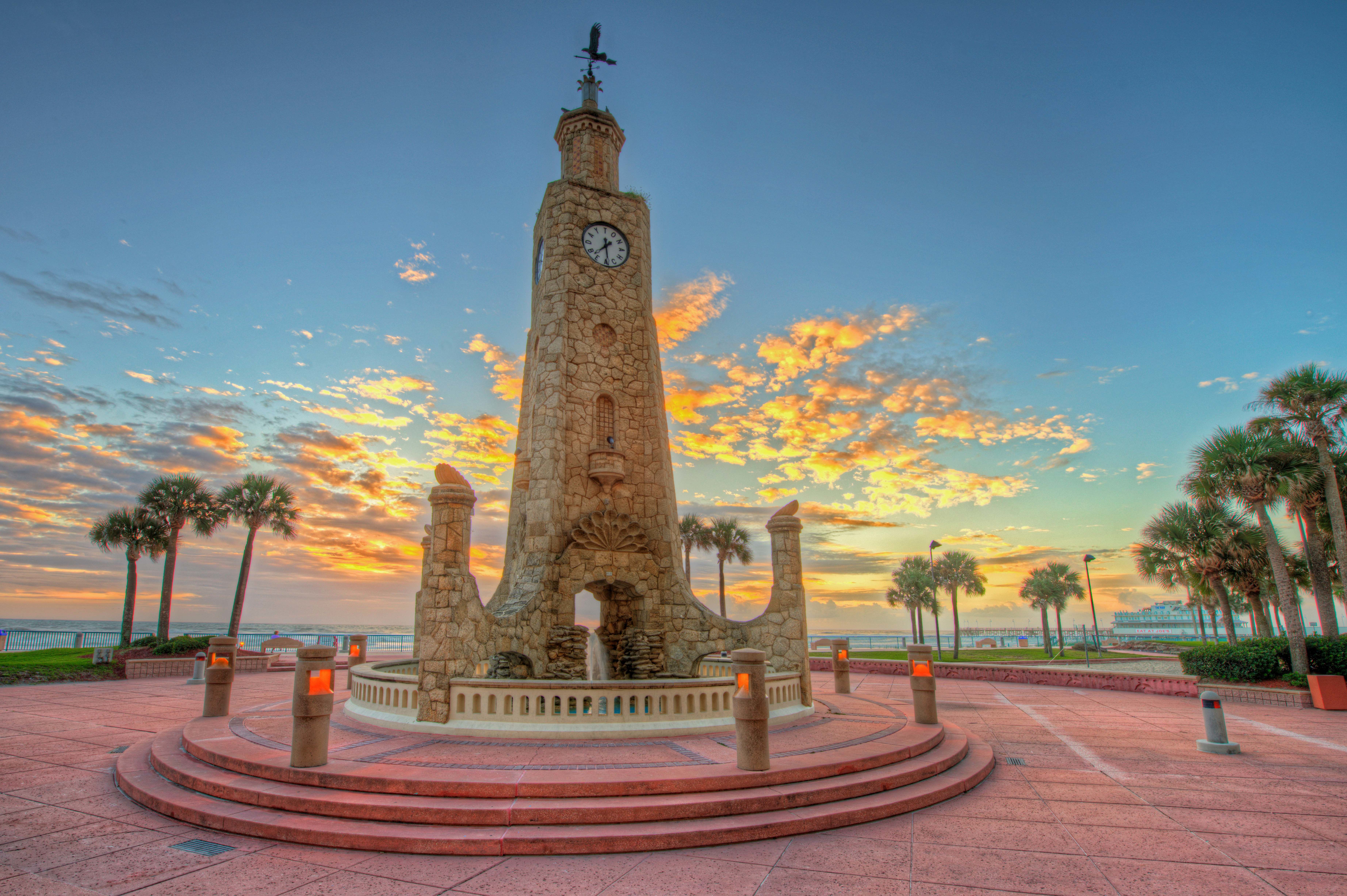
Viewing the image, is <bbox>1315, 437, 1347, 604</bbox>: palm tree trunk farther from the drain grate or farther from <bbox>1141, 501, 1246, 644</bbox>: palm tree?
the drain grate

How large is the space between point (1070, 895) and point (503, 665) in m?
11.8

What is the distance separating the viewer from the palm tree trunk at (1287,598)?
56.9 feet

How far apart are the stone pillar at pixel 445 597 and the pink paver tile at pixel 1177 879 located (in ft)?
30.5

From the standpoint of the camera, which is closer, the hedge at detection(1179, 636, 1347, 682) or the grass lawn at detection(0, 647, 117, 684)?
the hedge at detection(1179, 636, 1347, 682)

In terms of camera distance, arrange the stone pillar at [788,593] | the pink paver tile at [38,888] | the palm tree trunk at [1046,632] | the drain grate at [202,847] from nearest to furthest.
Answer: the pink paver tile at [38,888]
the drain grate at [202,847]
the stone pillar at [788,593]
the palm tree trunk at [1046,632]

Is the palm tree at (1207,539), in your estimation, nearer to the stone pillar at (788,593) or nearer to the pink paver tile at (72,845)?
the stone pillar at (788,593)

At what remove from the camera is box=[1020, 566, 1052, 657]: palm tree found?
59656 millimetres

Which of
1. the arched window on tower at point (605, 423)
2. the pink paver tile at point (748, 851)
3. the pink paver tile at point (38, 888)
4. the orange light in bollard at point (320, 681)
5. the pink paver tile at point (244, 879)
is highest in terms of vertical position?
the arched window on tower at point (605, 423)

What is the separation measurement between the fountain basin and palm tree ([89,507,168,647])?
95.6 feet

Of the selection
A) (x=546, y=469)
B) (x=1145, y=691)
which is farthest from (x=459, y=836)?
(x=1145, y=691)

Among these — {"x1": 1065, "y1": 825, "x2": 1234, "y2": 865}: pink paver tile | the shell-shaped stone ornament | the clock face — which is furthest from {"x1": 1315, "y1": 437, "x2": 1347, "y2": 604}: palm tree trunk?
the clock face

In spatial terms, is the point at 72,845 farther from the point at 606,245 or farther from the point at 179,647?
the point at 179,647

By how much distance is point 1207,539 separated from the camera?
26094 mm

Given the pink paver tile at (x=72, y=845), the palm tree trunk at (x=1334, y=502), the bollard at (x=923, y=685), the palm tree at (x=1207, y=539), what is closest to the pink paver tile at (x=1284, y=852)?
the bollard at (x=923, y=685)
